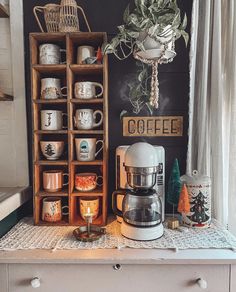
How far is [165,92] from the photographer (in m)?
1.30

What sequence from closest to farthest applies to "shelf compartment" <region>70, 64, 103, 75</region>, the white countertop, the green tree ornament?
1. the white countertop
2. "shelf compartment" <region>70, 64, 103, 75</region>
3. the green tree ornament

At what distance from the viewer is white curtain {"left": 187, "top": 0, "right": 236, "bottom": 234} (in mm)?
1141

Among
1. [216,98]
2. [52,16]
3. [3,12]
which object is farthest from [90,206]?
[3,12]

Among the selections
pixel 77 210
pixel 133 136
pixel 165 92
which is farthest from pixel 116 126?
pixel 77 210

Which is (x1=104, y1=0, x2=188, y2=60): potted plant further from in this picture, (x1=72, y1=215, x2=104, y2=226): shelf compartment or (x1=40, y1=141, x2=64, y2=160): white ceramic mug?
(x1=72, y1=215, x2=104, y2=226): shelf compartment

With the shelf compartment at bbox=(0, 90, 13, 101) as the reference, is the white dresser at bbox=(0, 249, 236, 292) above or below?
below

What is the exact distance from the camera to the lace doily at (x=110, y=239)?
95cm

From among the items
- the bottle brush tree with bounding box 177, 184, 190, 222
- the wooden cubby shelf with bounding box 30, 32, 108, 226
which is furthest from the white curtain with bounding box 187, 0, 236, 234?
the wooden cubby shelf with bounding box 30, 32, 108, 226

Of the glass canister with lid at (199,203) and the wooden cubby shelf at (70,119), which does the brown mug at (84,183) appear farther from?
the glass canister with lid at (199,203)

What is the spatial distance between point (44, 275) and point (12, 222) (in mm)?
357

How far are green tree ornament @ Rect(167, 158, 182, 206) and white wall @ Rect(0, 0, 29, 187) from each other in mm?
721

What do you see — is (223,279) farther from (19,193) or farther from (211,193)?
(19,193)

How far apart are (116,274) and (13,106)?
0.92m

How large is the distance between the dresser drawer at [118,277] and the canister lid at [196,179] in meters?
0.35
